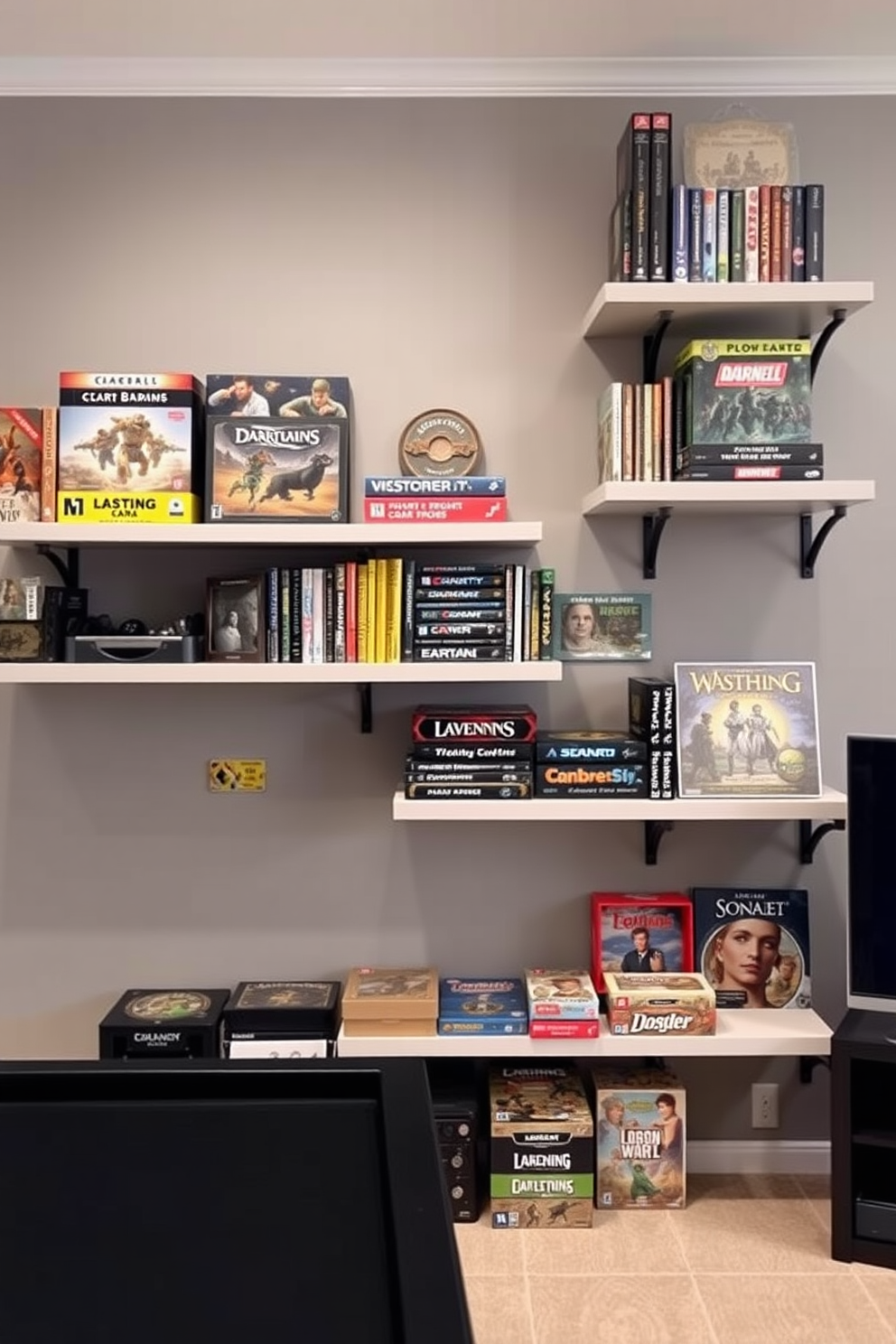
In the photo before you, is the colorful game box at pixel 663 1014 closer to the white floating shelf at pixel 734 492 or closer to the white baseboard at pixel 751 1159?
the white baseboard at pixel 751 1159

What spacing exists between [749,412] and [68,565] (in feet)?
4.94

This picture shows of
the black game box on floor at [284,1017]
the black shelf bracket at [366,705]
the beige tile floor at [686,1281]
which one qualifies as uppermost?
the black shelf bracket at [366,705]

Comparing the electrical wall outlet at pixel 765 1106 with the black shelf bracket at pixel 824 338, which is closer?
the black shelf bracket at pixel 824 338

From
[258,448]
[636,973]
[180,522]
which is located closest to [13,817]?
[180,522]

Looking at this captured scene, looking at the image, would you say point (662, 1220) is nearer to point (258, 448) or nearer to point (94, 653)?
point (94, 653)

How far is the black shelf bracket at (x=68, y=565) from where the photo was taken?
2.51 metres

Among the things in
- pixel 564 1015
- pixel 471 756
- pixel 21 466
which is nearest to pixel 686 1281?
pixel 564 1015

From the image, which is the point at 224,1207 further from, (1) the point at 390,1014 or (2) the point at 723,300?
(2) the point at 723,300

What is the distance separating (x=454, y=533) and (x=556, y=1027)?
1037 millimetres

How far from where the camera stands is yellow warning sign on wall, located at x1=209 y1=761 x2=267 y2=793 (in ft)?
8.46

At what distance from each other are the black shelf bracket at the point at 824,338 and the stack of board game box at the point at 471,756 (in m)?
0.97

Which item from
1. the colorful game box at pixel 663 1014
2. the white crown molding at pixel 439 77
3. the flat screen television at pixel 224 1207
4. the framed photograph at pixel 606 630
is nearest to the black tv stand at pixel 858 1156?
the colorful game box at pixel 663 1014

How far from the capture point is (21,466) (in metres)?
A: 2.38

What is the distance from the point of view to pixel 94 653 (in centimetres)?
233
